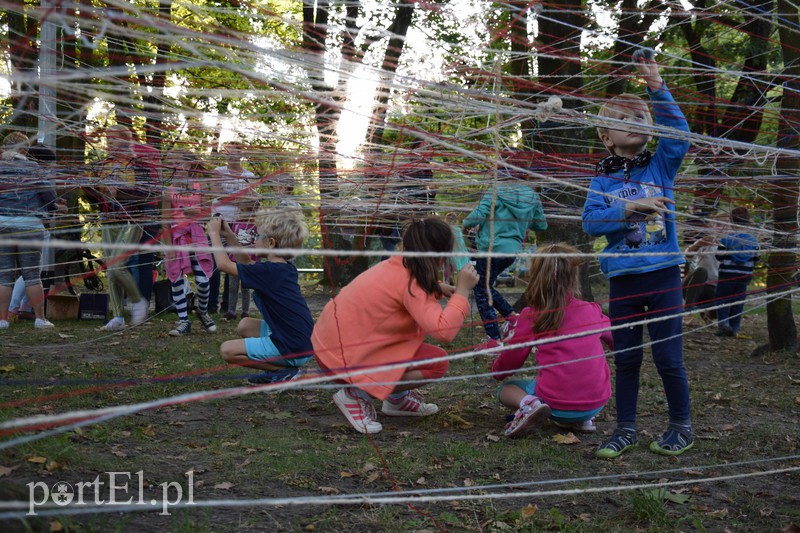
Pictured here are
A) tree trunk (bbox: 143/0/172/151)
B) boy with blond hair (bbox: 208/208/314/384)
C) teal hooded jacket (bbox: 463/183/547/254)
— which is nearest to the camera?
tree trunk (bbox: 143/0/172/151)

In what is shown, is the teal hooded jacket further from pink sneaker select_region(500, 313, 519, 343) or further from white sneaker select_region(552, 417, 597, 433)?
white sneaker select_region(552, 417, 597, 433)

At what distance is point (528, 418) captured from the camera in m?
3.66

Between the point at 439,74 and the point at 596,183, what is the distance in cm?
96

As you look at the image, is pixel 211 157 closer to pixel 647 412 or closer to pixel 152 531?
pixel 152 531

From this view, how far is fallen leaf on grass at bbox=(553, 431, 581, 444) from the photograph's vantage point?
3688 millimetres

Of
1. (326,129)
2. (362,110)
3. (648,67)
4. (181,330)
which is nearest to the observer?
(648,67)

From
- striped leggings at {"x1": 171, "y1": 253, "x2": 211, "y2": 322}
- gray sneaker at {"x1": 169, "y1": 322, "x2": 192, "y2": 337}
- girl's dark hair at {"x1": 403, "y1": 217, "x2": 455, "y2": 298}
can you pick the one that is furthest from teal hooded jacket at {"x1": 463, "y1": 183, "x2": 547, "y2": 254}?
gray sneaker at {"x1": 169, "y1": 322, "x2": 192, "y2": 337}

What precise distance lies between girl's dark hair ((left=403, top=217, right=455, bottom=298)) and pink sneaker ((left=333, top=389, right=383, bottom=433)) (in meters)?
0.74

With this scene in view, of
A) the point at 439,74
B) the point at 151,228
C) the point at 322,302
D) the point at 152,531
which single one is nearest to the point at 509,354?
the point at 439,74

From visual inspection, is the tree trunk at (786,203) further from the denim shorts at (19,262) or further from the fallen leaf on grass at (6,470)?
the denim shorts at (19,262)

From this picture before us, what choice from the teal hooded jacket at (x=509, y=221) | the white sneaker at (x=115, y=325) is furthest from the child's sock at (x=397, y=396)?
the white sneaker at (x=115, y=325)

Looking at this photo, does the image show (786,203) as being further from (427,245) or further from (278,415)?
(278,415)

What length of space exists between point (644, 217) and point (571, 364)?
36.3 inches

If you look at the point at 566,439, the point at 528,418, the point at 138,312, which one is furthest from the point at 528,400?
the point at 138,312
